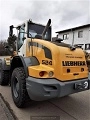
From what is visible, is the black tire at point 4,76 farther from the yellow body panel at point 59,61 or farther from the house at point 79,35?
the house at point 79,35

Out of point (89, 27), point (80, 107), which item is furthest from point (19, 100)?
point (89, 27)

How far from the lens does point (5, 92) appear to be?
5875 mm

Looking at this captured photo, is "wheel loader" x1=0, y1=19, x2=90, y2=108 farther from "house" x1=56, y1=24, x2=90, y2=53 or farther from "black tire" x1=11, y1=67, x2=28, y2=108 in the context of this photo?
"house" x1=56, y1=24, x2=90, y2=53

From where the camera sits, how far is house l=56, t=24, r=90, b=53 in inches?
1059

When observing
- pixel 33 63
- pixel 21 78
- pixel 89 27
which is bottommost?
pixel 21 78

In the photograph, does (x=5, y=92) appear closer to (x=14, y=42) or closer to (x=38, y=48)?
(x=14, y=42)

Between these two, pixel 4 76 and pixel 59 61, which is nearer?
pixel 59 61

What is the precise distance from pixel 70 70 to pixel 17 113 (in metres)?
1.60

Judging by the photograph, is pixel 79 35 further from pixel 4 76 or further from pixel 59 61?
pixel 59 61

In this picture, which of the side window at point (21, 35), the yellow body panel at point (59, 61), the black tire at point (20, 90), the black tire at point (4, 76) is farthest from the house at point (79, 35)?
the black tire at point (20, 90)

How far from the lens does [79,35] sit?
→ 28375 millimetres

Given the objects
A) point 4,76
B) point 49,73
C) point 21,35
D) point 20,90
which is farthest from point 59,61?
point 4,76

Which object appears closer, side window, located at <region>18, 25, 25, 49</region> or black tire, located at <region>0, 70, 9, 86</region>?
side window, located at <region>18, 25, 25, 49</region>

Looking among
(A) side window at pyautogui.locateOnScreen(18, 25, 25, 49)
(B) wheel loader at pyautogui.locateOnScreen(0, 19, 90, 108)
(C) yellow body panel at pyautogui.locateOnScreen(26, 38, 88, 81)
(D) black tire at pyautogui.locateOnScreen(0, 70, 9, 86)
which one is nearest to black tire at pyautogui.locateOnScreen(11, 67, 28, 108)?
(B) wheel loader at pyautogui.locateOnScreen(0, 19, 90, 108)
